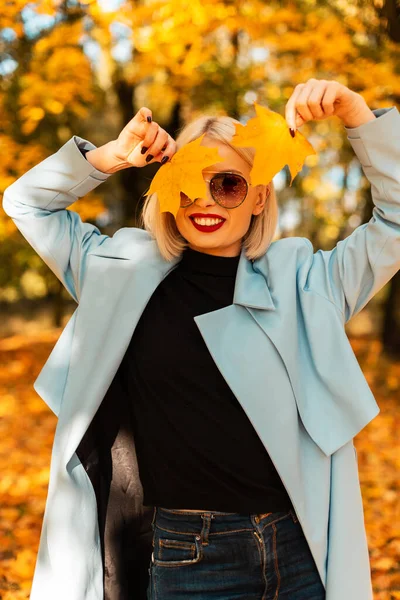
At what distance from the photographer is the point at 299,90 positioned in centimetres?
174

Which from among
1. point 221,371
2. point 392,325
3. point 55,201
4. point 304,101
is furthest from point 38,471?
point 392,325

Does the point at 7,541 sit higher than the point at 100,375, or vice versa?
the point at 100,375

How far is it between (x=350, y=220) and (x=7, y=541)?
10.3 meters

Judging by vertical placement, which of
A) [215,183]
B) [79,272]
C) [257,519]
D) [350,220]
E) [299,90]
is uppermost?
[350,220]

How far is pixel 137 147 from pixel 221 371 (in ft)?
2.27

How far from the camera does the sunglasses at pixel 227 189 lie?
184cm

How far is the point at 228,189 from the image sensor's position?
1850mm

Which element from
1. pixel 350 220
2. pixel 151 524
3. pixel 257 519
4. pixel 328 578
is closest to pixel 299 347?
pixel 257 519

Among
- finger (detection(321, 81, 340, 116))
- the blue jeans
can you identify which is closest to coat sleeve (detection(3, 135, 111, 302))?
finger (detection(321, 81, 340, 116))

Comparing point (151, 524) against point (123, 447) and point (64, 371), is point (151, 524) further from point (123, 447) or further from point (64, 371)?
point (64, 371)

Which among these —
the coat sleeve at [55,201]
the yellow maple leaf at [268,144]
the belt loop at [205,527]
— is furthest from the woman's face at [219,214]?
the belt loop at [205,527]

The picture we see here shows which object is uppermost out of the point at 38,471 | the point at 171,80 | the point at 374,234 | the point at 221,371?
the point at 171,80

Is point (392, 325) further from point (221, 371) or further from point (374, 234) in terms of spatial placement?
point (221, 371)

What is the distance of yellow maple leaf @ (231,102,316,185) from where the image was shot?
1.76 meters
